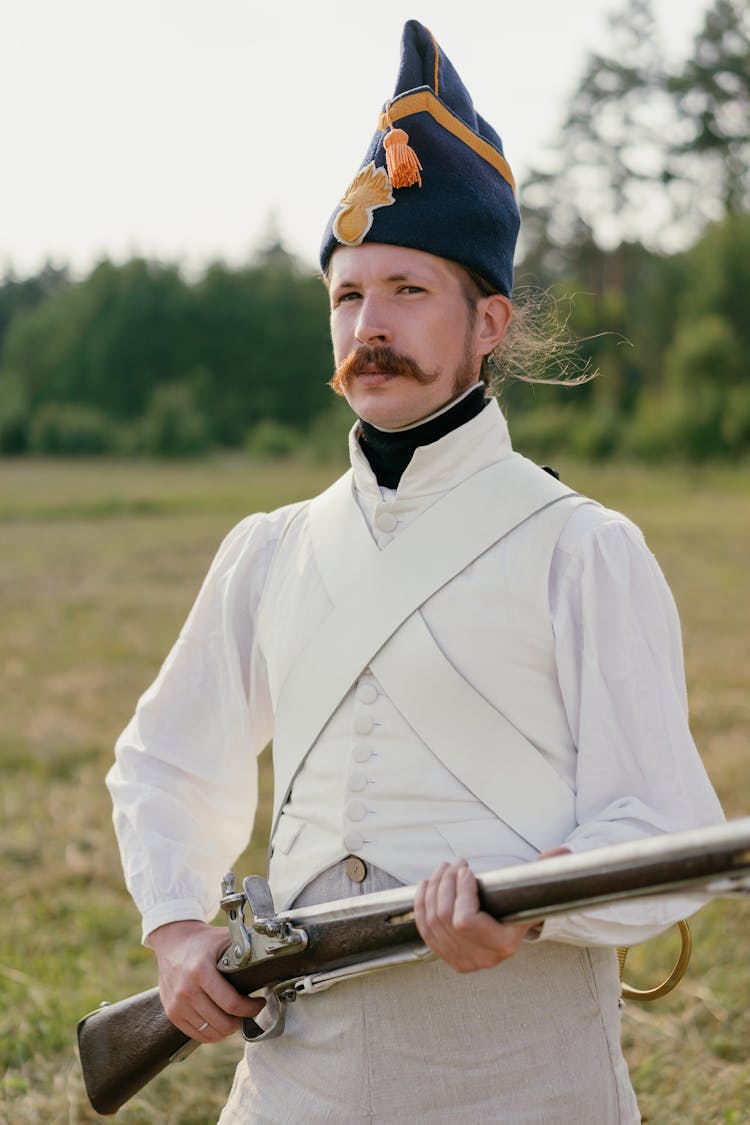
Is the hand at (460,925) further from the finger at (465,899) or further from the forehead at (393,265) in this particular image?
the forehead at (393,265)

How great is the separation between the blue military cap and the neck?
0.26 metres

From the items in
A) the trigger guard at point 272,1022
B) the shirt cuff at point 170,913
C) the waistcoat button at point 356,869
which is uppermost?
the waistcoat button at point 356,869

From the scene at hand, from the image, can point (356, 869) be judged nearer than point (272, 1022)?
Yes

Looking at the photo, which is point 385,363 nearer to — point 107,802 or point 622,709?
point 622,709

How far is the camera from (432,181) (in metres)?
2.51

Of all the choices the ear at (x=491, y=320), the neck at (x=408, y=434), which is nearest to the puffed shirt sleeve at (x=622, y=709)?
the neck at (x=408, y=434)

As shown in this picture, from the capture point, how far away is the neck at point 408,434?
8.07 feet

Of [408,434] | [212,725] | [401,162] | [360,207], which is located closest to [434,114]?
[401,162]

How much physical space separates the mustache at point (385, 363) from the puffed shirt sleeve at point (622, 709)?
1.34ft

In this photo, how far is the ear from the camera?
256 cm

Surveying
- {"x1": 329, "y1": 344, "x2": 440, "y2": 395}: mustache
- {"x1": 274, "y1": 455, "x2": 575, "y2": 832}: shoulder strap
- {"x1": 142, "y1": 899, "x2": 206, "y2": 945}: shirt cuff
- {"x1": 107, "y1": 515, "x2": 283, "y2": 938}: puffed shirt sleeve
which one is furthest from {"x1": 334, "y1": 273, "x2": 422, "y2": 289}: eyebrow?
{"x1": 142, "y1": 899, "x2": 206, "y2": 945}: shirt cuff

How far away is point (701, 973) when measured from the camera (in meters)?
4.72

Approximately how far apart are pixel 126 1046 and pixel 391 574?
1084 millimetres

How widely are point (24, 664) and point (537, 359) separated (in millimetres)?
8106
